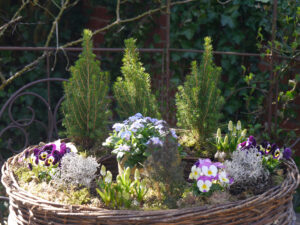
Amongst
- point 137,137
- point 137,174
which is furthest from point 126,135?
point 137,174

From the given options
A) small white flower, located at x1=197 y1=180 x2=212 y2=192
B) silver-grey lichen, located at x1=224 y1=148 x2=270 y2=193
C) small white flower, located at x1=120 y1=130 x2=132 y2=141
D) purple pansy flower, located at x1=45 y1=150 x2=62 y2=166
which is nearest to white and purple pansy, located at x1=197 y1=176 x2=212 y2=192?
small white flower, located at x1=197 y1=180 x2=212 y2=192

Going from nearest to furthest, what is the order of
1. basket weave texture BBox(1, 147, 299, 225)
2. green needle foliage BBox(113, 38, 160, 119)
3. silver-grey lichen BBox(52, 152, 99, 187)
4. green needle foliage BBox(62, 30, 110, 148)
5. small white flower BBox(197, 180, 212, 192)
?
basket weave texture BBox(1, 147, 299, 225) → small white flower BBox(197, 180, 212, 192) → silver-grey lichen BBox(52, 152, 99, 187) → green needle foliage BBox(62, 30, 110, 148) → green needle foliage BBox(113, 38, 160, 119)

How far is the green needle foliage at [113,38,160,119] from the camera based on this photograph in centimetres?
199

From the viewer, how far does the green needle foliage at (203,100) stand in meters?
1.97

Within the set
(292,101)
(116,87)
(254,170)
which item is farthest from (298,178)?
(292,101)

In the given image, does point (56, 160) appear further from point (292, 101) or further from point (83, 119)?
point (292, 101)

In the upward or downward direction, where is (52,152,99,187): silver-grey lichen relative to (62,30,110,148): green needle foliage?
downward

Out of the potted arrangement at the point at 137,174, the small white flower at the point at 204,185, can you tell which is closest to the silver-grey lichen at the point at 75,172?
the potted arrangement at the point at 137,174

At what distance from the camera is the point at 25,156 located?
1839 mm

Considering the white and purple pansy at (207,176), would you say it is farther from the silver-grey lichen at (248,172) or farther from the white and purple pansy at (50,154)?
the white and purple pansy at (50,154)

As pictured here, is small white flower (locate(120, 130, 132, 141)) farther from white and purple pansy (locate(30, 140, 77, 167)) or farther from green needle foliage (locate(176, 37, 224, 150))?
green needle foliage (locate(176, 37, 224, 150))

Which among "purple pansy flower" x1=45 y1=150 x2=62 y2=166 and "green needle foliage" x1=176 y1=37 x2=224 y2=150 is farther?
"green needle foliage" x1=176 y1=37 x2=224 y2=150

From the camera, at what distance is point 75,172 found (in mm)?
1597

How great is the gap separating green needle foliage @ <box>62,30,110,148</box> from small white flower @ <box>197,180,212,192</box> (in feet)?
2.16
